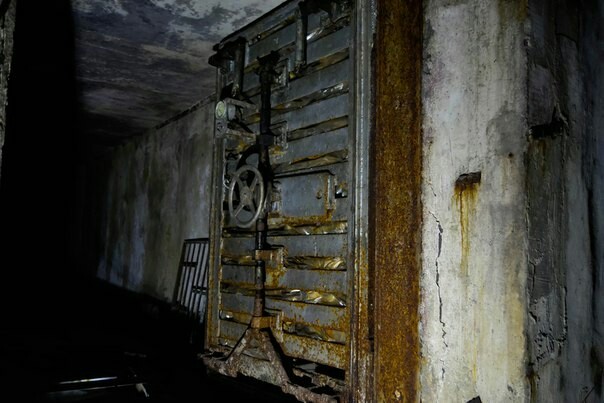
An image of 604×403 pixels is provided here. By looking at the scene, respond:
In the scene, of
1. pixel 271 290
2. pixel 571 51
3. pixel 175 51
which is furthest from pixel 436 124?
pixel 175 51

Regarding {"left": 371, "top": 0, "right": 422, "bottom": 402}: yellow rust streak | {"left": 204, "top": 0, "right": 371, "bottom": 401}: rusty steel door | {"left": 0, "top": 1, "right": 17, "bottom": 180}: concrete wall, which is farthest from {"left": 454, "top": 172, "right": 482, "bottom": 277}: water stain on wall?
{"left": 0, "top": 1, "right": 17, "bottom": 180}: concrete wall

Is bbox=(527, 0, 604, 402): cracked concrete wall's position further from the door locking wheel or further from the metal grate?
the metal grate

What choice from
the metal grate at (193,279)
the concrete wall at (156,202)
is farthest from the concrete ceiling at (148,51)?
the metal grate at (193,279)

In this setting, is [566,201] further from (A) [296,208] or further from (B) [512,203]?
(A) [296,208]

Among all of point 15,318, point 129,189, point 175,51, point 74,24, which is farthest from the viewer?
point 129,189

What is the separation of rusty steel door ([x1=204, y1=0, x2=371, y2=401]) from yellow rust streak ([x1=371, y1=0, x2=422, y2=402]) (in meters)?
0.09

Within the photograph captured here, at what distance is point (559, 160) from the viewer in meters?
2.11

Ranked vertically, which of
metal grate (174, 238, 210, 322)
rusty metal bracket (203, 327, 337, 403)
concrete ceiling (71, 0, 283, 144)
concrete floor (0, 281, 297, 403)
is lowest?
concrete floor (0, 281, 297, 403)

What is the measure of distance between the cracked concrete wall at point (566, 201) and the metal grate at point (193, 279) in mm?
3803

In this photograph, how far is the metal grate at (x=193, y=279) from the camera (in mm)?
5332

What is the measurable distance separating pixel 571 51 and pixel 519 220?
94 cm

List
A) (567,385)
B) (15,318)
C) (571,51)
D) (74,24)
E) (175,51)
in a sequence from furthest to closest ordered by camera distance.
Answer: (15,318)
(175,51)
(74,24)
(571,51)
(567,385)

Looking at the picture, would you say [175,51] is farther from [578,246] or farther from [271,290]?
[578,246]

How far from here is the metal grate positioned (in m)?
5.33
